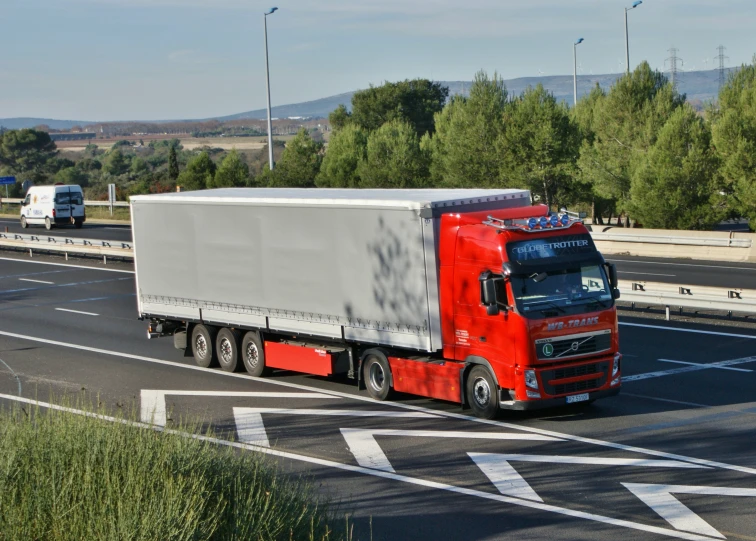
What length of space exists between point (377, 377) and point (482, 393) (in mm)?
2272

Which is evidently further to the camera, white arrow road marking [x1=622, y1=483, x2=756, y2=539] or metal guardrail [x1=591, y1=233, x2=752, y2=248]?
metal guardrail [x1=591, y1=233, x2=752, y2=248]

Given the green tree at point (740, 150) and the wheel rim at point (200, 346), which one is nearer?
the wheel rim at point (200, 346)

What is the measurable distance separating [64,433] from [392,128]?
5202 cm

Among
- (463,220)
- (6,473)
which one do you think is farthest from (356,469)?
(6,473)

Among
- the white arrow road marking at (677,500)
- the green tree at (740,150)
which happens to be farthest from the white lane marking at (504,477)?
the green tree at (740,150)

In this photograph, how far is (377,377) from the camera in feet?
53.4

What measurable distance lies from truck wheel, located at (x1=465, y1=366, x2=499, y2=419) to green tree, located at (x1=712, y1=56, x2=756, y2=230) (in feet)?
94.5

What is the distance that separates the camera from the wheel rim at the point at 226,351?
1886 centimetres

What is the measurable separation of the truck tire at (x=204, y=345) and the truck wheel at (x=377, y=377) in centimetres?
403

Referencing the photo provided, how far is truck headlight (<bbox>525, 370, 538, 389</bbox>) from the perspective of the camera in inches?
544

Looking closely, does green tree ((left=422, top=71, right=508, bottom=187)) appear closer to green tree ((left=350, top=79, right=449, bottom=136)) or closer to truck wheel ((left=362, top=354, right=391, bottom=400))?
truck wheel ((left=362, top=354, right=391, bottom=400))

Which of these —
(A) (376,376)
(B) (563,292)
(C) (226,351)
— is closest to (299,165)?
(C) (226,351)

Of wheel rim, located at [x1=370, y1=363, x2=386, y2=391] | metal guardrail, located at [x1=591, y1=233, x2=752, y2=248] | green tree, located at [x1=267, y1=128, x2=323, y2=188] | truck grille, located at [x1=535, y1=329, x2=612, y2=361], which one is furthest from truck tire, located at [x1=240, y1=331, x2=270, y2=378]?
green tree, located at [x1=267, y1=128, x2=323, y2=188]

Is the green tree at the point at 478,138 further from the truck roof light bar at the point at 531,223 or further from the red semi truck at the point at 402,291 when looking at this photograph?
the truck roof light bar at the point at 531,223
